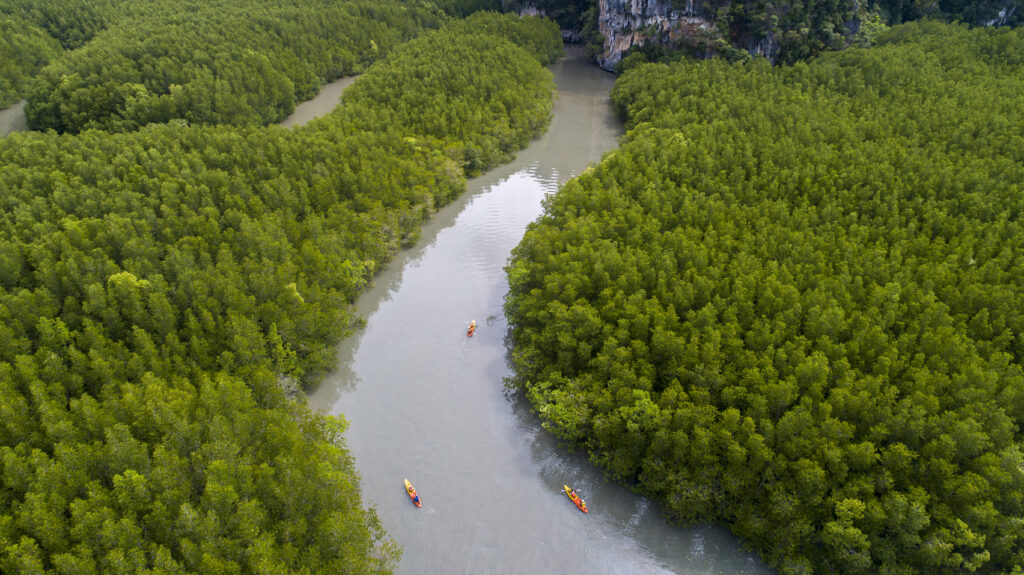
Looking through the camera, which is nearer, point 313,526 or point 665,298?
point 313,526

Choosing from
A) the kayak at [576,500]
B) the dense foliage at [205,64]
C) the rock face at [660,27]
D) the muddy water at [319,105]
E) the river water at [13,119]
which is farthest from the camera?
the rock face at [660,27]

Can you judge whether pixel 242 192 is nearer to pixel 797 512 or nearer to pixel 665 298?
pixel 665 298

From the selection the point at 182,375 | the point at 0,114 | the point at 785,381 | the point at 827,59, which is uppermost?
the point at 827,59

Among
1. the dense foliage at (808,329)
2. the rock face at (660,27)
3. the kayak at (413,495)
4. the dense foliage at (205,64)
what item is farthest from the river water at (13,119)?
the rock face at (660,27)

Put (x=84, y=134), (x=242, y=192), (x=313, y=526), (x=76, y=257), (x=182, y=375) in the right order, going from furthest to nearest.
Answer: (x=84, y=134), (x=242, y=192), (x=76, y=257), (x=182, y=375), (x=313, y=526)

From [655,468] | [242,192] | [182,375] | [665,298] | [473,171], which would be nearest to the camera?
[655,468]

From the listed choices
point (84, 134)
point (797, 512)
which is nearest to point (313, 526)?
point (797, 512)

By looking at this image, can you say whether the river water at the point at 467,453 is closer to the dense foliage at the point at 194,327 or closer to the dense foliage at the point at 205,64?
the dense foliage at the point at 194,327
